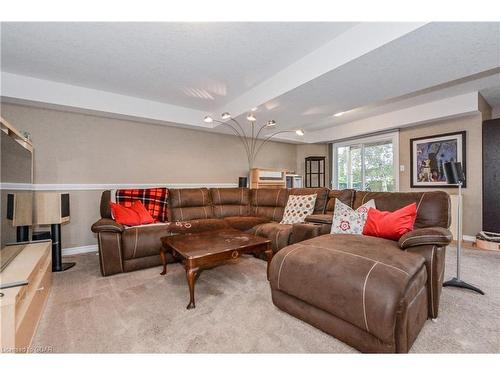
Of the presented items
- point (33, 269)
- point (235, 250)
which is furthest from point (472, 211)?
point (33, 269)

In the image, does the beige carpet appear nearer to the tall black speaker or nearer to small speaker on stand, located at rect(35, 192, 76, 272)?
small speaker on stand, located at rect(35, 192, 76, 272)

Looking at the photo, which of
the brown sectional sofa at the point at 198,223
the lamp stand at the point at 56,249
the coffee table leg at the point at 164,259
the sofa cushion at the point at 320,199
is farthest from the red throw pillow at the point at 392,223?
the lamp stand at the point at 56,249

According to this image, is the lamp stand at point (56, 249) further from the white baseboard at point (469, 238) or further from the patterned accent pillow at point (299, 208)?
the white baseboard at point (469, 238)

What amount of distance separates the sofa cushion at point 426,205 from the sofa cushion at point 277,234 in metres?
1.02

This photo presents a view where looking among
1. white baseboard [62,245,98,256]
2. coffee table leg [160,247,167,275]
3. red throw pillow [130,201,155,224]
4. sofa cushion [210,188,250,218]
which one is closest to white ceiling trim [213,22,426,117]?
sofa cushion [210,188,250,218]

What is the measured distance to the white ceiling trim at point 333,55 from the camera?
5.65 feet

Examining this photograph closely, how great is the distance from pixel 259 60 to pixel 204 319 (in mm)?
2434

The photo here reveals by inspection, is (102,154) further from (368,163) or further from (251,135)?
(368,163)

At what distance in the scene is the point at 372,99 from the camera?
116 inches

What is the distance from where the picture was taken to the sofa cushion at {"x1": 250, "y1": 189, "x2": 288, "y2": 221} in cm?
354

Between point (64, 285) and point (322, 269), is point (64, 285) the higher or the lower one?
the lower one
